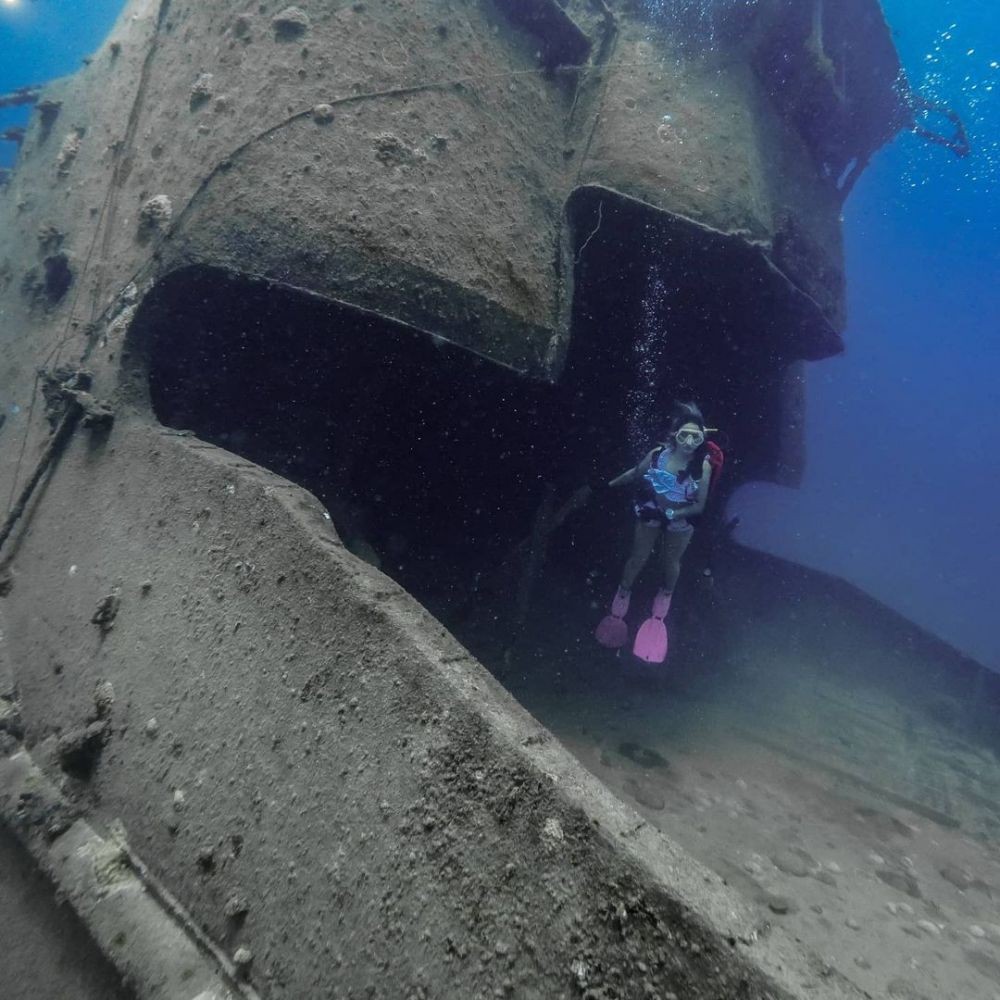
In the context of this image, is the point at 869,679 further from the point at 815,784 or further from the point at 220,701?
the point at 220,701

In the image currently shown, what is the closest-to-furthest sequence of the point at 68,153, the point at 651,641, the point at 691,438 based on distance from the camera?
the point at 68,153
the point at 691,438
the point at 651,641

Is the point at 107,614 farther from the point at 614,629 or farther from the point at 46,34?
the point at 46,34

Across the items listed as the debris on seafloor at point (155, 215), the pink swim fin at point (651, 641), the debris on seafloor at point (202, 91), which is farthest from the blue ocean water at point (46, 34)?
the pink swim fin at point (651, 641)

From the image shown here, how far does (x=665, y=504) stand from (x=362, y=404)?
9.85ft

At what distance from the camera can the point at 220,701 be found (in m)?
2.08

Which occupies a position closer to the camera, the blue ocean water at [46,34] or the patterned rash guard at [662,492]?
the patterned rash guard at [662,492]

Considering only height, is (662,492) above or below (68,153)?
below

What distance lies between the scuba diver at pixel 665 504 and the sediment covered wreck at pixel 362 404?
1.10 m

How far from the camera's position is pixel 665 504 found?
5844mm

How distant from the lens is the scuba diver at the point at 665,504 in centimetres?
566

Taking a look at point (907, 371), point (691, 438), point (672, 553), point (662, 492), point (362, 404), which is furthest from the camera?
point (907, 371)

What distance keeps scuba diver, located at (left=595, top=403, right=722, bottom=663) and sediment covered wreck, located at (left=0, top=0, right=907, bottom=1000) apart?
3.60ft

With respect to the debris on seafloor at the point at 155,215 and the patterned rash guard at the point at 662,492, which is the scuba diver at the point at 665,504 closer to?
the patterned rash guard at the point at 662,492

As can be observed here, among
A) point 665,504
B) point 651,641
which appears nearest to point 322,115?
point 665,504
